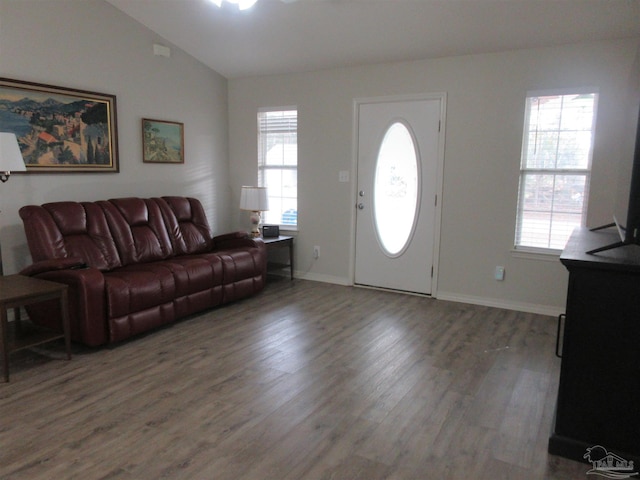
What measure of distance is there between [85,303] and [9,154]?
44.2 inches

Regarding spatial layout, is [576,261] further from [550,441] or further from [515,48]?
[515,48]

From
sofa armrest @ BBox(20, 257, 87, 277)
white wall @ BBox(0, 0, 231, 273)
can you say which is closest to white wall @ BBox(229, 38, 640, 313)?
white wall @ BBox(0, 0, 231, 273)

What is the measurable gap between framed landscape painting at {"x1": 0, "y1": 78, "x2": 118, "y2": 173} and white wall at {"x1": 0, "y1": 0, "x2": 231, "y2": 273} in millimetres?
79

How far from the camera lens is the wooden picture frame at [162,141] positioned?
4738 mm

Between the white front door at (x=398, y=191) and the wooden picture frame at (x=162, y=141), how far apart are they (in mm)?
1970

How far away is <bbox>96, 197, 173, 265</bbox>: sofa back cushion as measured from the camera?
160 inches

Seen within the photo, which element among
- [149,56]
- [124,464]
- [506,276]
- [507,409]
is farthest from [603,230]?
[149,56]

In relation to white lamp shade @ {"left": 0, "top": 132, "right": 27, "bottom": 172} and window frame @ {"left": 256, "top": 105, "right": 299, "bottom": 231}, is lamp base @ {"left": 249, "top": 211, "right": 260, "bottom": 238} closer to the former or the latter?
window frame @ {"left": 256, "top": 105, "right": 299, "bottom": 231}

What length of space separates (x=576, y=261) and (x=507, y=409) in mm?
994

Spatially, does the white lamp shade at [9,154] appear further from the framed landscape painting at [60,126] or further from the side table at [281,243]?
the side table at [281,243]

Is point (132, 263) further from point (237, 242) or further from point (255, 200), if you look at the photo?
point (255, 200)

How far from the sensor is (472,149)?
4.36 meters

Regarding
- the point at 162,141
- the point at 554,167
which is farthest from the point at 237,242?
the point at 554,167

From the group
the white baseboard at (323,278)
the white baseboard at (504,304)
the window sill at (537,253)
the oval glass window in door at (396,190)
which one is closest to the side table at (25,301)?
the white baseboard at (323,278)
